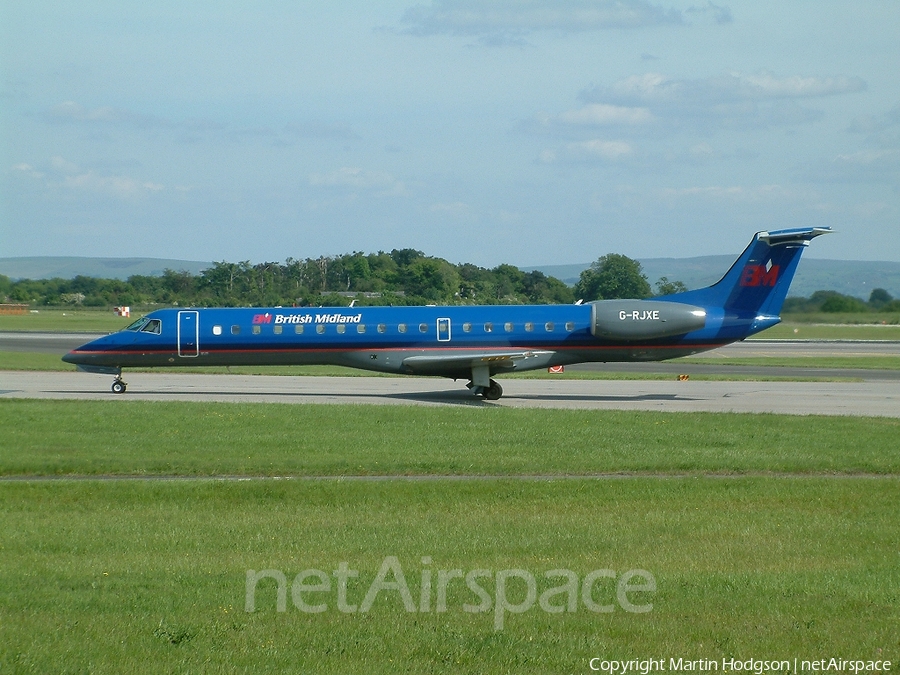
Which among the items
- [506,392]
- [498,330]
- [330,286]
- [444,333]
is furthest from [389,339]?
[330,286]

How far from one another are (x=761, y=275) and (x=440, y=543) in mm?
21200

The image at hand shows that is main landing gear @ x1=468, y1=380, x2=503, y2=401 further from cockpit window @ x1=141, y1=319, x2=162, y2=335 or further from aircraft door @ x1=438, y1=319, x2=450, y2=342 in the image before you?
Result: cockpit window @ x1=141, y1=319, x2=162, y2=335

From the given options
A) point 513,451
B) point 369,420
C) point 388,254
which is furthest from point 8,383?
point 388,254

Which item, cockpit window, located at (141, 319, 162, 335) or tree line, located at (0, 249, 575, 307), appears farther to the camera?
tree line, located at (0, 249, 575, 307)

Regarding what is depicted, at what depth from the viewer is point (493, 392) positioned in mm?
30469

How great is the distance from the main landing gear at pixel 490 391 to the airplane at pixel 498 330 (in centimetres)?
3

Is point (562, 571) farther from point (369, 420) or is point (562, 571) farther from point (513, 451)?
point (369, 420)

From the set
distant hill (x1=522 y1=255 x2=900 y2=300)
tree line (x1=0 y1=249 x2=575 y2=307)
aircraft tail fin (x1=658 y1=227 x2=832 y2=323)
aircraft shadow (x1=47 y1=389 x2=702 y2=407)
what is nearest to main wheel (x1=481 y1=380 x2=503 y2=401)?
aircraft shadow (x1=47 y1=389 x2=702 y2=407)

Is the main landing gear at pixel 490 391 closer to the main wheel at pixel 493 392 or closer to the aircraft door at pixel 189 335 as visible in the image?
the main wheel at pixel 493 392

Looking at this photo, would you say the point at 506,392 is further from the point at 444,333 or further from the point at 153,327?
the point at 153,327

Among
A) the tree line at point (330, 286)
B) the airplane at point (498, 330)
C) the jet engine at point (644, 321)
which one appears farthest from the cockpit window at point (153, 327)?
the tree line at point (330, 286)

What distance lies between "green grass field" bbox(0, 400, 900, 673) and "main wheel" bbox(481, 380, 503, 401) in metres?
8.29

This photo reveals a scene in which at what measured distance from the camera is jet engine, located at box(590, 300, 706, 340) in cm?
2972

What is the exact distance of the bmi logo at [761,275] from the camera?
1177 inches
